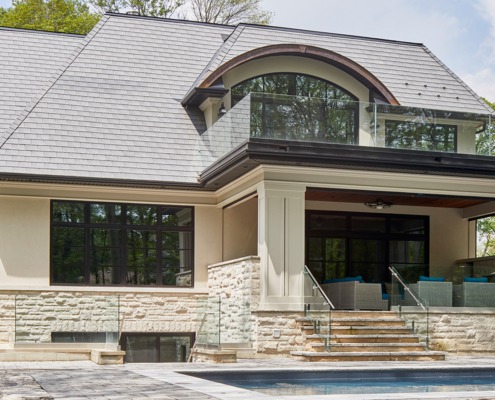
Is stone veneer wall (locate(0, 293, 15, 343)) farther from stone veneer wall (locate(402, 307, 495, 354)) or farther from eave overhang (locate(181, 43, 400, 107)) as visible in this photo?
stone veneer wall (locate(402, 307, 495, 354))

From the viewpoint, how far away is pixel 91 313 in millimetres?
17906

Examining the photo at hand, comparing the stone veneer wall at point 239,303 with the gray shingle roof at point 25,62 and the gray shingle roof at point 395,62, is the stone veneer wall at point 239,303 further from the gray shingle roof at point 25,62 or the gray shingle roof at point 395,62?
the gray shingle roof at point 25,62

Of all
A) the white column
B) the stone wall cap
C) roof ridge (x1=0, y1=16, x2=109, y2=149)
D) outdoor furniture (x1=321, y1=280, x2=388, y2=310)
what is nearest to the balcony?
the white column

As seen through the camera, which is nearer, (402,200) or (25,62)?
(402,200)

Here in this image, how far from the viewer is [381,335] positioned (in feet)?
59.5

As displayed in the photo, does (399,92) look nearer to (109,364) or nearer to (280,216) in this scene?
(280,216)

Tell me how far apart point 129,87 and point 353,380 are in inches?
461

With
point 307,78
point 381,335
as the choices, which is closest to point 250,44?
point 307,78

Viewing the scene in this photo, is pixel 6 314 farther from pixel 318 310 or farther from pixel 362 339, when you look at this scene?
pixel 362 339

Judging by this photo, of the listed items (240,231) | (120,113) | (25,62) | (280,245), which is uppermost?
(25,62)

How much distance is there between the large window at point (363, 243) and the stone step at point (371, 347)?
5.26 meters

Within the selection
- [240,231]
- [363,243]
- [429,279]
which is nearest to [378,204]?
[363,243]

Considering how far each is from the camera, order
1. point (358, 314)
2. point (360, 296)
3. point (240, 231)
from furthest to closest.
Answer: point (240, 231) < point (360, 296) < point (358, 314)

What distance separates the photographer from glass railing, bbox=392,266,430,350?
18.6 m
